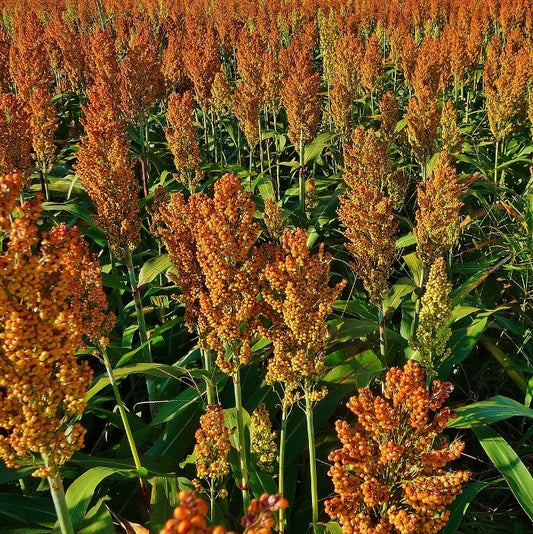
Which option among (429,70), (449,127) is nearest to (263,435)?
(449,127)

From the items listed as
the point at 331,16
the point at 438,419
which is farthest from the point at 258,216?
the point at 331,16

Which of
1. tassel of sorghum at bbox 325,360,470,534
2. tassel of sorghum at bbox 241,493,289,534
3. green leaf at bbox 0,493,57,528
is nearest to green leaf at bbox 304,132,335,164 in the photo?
green leaf at bbox 0,493,57,528

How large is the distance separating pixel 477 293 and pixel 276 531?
288cm

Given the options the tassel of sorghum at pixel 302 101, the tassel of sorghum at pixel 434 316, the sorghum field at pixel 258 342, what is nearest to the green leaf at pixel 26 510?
the sorghum field at pixel 258 342

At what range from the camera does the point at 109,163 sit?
12.3ft

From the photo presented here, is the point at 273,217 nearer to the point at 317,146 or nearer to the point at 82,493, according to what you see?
the point at 82,493

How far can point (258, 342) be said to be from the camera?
370 centimetres

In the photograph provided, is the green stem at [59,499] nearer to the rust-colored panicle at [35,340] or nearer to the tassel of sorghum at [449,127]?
the rust-colored panicle at [35,340]

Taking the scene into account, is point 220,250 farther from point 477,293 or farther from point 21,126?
point 21,126

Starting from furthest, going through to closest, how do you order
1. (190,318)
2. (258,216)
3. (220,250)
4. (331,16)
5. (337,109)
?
(331,16)
(337,109)
(258,216)
(190,318)
(220,250)

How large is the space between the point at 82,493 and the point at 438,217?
2.87 meters

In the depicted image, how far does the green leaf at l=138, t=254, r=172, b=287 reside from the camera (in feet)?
13.9

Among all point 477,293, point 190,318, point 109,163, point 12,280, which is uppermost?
point 12,280

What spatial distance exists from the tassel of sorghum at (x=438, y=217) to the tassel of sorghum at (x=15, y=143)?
331 cm
